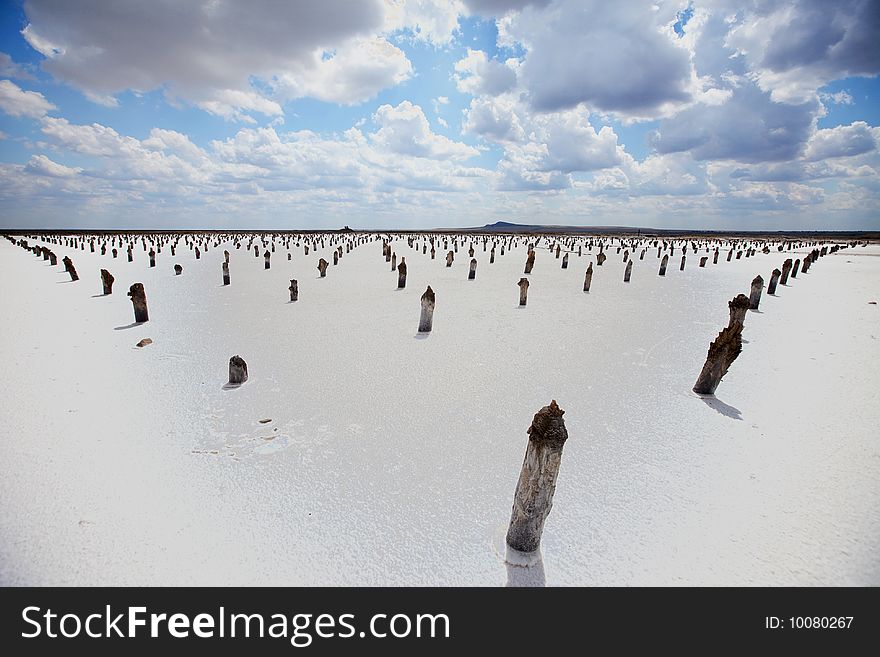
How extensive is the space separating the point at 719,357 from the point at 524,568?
635cm

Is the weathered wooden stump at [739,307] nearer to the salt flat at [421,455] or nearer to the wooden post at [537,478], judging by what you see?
the salt flat at [421,455]

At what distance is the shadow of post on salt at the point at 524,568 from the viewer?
157 inches

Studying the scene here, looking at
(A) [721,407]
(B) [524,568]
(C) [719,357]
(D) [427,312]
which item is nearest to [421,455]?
(B) [524,568]

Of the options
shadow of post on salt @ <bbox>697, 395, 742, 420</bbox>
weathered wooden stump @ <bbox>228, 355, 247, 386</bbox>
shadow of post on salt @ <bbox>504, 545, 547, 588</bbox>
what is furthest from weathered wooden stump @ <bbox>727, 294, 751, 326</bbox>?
weathered wooden stump @ <bbox>228, 355, 247, 386</bbox>

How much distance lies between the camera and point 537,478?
409 cm

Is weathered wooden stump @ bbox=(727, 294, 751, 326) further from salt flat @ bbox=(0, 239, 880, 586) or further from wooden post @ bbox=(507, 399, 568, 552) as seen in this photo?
wooden post @ bbox=(507, 399, 568, 552)

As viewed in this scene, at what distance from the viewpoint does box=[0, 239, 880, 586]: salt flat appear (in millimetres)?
4199

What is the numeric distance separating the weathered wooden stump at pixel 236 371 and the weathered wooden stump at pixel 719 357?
9.43 m

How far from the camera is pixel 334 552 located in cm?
430

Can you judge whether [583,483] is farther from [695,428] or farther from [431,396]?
[431,396]

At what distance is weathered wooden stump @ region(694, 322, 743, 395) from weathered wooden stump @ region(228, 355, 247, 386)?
371 inches

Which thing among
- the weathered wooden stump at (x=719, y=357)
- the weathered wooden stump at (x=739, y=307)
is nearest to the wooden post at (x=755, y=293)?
the weathered wooden stump at (x=739, y=307)

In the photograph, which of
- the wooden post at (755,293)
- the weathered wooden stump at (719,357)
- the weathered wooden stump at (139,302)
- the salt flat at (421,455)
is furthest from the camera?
the wooden post at (755,293)
